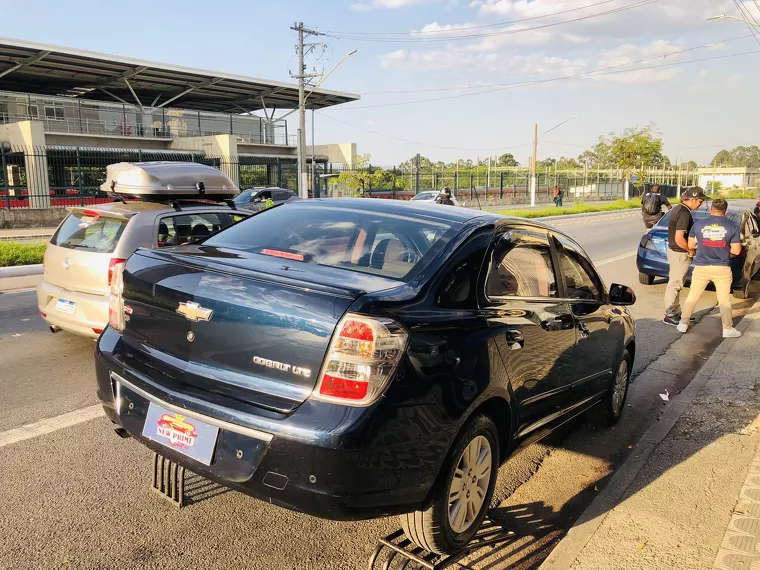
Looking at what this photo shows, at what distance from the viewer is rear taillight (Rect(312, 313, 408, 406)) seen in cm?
248

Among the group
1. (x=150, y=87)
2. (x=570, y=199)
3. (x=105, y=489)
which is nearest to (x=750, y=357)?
(x=105, y=489)

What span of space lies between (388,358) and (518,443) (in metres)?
1.30

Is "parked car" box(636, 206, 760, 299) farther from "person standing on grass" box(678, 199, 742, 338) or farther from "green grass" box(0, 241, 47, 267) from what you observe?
"green grass" box(0, 241, 47, 267)

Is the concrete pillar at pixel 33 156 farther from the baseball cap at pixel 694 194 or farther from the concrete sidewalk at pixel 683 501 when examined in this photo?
the concrete sidewalk at pixel 683 501

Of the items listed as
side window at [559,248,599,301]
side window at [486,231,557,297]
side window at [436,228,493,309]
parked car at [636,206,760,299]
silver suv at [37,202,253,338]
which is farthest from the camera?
parked car at [636,206,760,299]

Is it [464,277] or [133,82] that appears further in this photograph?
[133,82]

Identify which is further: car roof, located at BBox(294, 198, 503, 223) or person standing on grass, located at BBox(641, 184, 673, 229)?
person standing on grass, located at BBox(641, 184, 673, 229)

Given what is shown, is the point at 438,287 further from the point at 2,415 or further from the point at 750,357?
the point at 750,357

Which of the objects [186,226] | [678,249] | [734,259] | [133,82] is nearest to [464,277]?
[186,226]

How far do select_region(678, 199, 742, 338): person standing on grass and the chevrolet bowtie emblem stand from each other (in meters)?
6.82

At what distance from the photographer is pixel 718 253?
7.68 metres

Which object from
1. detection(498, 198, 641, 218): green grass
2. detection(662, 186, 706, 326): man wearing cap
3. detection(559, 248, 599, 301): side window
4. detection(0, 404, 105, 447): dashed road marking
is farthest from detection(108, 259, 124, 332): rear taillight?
detection(498, 198, 641, 218): green grass

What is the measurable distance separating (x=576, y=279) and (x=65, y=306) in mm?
4587

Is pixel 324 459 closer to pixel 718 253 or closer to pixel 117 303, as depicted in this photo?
pixel 117 303
